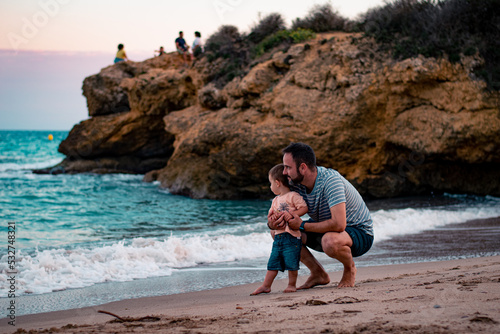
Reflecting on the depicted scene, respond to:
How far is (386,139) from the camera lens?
549 inches

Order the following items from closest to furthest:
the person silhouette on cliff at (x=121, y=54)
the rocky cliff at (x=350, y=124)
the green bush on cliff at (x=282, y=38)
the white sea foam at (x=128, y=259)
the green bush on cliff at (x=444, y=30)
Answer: the white sea foam at (x=128, y=259) → the rocky cliff at (x=350, y=124) → the green bush on cliff at (x=444, y=30) → the green bush on cliff at (x=282, y=38) → the person silhouette on cliff at (x=121, y=54)

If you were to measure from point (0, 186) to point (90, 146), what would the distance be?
5.22 metres

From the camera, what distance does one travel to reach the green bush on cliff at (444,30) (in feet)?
42.2

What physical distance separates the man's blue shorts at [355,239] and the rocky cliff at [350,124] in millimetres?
9477

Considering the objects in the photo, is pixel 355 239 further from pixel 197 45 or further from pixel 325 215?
pixel 197 45

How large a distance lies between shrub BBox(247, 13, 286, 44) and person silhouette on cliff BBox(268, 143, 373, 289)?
1605 cm

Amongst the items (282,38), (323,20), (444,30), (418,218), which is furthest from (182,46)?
(418,218)

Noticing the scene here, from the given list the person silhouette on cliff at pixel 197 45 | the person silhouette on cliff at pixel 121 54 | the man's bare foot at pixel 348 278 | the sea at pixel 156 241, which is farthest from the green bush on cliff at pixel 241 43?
the man's bare foot at pixel 348 278

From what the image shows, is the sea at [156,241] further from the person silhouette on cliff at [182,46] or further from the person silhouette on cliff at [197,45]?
the person silhouette on cliff at [182,46]

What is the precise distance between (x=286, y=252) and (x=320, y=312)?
127 centimetres

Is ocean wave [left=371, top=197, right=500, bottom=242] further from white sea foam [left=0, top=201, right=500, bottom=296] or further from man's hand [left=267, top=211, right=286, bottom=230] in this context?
man's hand [left=267, top=211, right=286, bottom=230]

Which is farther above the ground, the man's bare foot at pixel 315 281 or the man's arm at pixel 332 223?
the man's arm at pixel 332 223

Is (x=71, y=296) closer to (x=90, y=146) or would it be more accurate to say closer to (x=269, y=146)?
(x=269, y=146)

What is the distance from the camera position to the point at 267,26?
19.5 metres
